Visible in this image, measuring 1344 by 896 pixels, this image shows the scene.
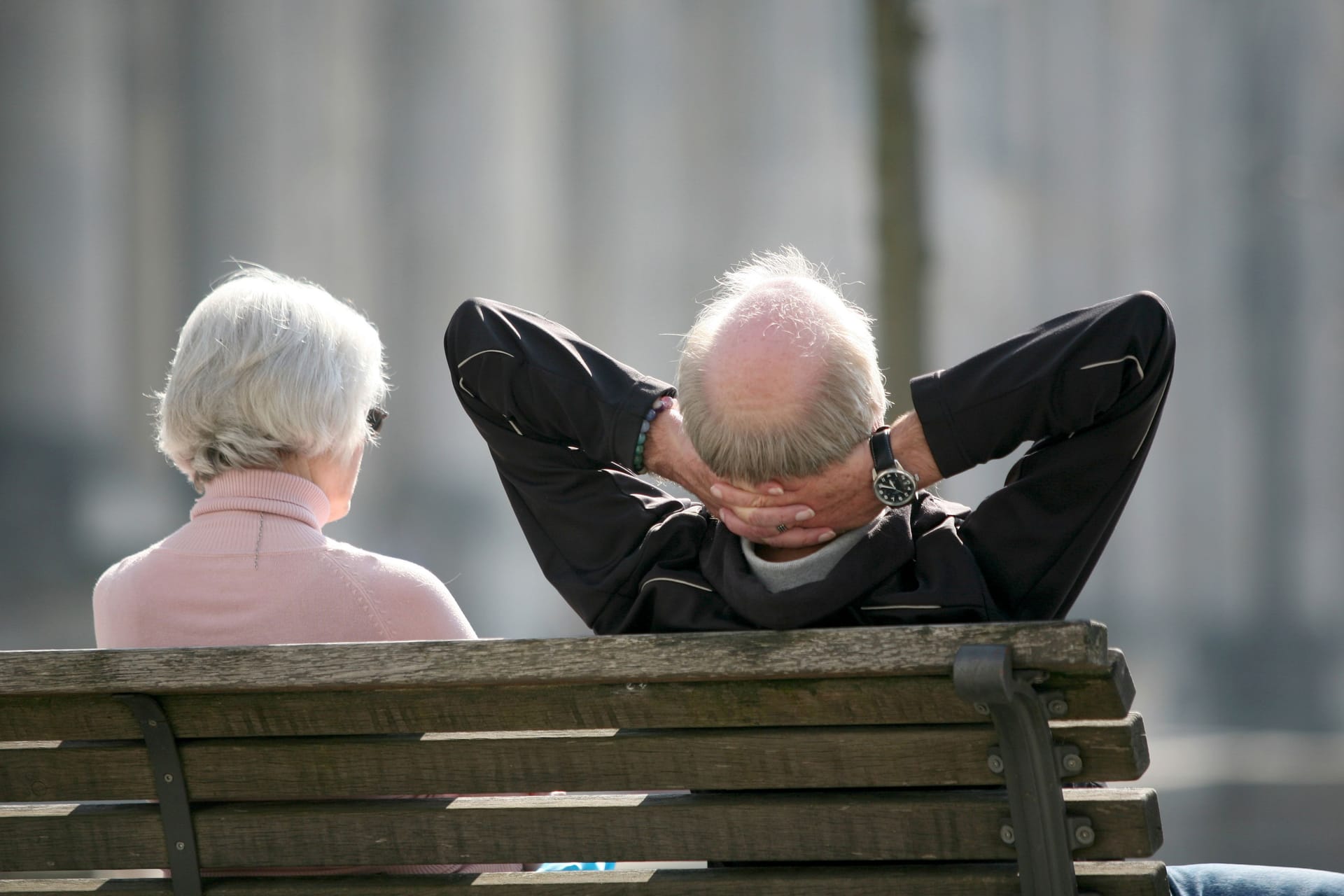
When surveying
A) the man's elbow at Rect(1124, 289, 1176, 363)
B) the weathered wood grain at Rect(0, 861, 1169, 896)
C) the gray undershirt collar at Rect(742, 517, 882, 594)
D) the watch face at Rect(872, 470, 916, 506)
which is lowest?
the weathered wood grain at Rect(0, 861, 1169, 896)

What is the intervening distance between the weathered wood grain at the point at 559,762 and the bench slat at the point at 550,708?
0.01m

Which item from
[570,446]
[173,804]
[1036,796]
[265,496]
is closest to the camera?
[1036,796]

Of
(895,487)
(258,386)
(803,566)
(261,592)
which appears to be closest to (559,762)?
(803,566)

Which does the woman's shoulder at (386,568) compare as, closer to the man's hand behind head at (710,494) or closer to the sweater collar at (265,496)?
the sweater collar at (265,496)

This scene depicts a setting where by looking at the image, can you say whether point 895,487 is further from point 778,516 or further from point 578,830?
point 578,830

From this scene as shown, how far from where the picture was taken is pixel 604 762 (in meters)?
1.52

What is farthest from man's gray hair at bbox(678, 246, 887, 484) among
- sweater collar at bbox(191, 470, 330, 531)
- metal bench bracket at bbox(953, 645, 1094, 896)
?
sweater collar at bbox(191, 470, 330, 531)

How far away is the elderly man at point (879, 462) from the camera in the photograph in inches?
64.1

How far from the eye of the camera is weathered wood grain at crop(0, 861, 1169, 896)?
1.42 metres

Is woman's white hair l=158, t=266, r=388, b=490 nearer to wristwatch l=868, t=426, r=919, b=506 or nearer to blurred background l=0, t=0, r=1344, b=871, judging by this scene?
wristwatch l=868, t=426, r=919, b=506

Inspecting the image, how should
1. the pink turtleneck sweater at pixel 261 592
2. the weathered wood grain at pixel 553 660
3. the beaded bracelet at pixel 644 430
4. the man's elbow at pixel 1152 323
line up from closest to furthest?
the weathered wood grain at pixel 553 660 < the man's elbow at pixel 1152 323 < the beaded bracelet at pixel 644 430 < the pink turtleneck sweater at pixel 261 592

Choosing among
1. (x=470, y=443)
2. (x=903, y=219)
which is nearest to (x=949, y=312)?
(x=903, y=219)

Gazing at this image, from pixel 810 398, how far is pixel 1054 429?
10.5 inches

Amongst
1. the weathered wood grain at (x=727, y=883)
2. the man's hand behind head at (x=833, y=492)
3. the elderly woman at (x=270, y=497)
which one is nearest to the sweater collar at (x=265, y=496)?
the elderly woman at (x=270, y=497)
